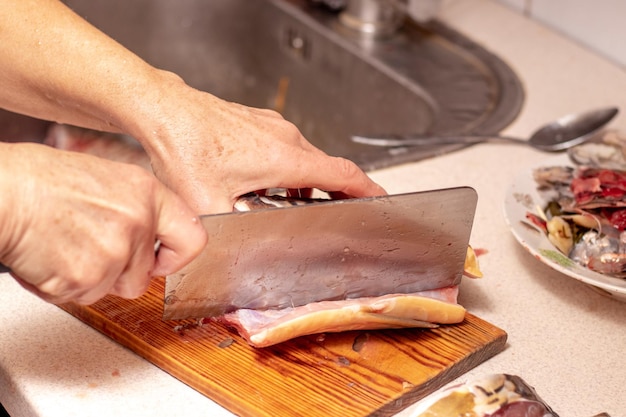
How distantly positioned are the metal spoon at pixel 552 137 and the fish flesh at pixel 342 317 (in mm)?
529

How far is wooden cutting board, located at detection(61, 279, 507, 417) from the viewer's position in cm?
94

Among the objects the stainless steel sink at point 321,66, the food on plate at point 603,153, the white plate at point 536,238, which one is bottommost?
the stainless steel sink at point 321,66

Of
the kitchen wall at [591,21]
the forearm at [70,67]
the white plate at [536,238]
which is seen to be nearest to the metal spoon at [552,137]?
the white plate at [536,238]

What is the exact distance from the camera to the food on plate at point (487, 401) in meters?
0.90

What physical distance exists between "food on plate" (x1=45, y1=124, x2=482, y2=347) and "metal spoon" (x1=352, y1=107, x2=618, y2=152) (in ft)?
1.50

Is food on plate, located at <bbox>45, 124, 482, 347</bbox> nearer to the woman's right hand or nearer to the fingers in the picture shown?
the fingers

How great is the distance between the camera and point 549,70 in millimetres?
1820

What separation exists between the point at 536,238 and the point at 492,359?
7.7 inches

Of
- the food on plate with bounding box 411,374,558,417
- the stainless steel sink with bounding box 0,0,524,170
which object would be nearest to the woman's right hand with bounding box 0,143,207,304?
the food on plate with bounding box 411,374,558,417

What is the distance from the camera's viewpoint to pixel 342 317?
1.00 meters

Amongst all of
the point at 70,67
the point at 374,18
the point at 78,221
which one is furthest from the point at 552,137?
the point at 78,221

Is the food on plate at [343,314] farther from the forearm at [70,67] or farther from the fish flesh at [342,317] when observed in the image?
the forearm at [70,67]

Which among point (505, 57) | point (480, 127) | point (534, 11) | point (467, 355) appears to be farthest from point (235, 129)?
point (534, 11)

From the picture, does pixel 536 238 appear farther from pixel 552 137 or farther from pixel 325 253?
pixel 552 137
